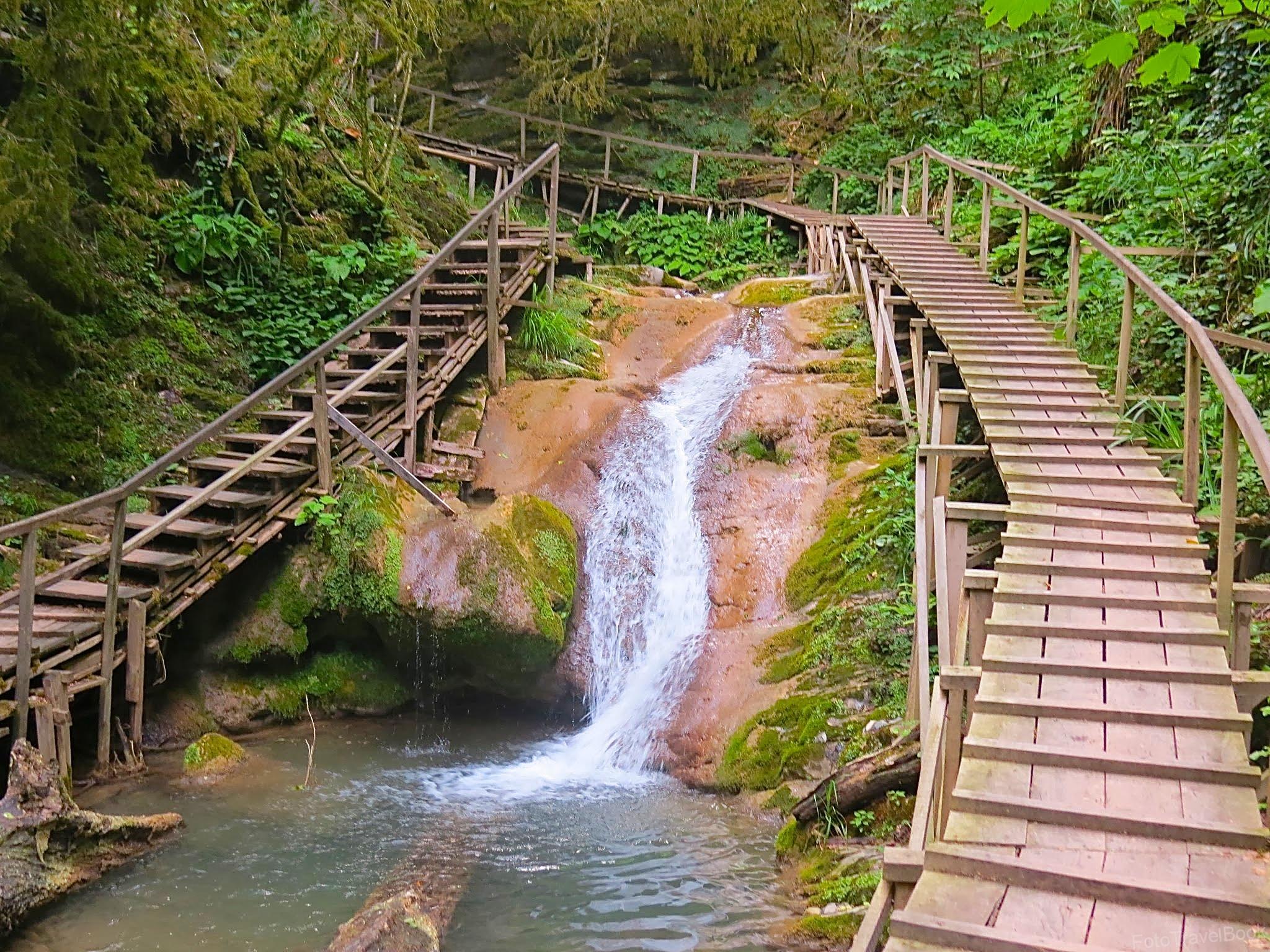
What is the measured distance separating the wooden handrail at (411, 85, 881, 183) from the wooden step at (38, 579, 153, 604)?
16.7 m

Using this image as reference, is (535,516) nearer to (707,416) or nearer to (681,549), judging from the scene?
(681,549)

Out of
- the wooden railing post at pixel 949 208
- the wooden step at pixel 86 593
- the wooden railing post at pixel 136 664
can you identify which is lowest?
the wooden railing post at pixel 136 664

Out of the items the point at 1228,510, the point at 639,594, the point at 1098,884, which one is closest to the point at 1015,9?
the point at 1228,510

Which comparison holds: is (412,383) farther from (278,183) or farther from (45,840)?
(45,840)

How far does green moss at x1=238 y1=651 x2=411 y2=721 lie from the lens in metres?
8.95

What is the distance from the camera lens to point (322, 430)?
357 inches

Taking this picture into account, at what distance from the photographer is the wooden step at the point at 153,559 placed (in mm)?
7914

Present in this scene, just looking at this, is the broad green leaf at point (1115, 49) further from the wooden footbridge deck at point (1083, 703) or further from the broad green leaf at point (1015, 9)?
the wooden footbridge deck at point (1083, 703)

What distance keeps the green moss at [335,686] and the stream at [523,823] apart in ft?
0.64

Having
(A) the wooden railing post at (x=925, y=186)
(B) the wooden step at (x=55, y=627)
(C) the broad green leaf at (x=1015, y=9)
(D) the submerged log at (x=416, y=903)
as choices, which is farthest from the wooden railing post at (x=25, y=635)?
(A) the wooden railing post at (x=925, y=186)

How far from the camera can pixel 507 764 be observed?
8.24m

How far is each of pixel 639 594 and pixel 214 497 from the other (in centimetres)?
405

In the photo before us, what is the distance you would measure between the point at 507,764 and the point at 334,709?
1.98 m

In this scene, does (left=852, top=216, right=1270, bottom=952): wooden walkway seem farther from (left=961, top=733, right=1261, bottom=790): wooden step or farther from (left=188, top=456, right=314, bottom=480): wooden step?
(left=188, top=456, right=314, bottom=480): wooden step
